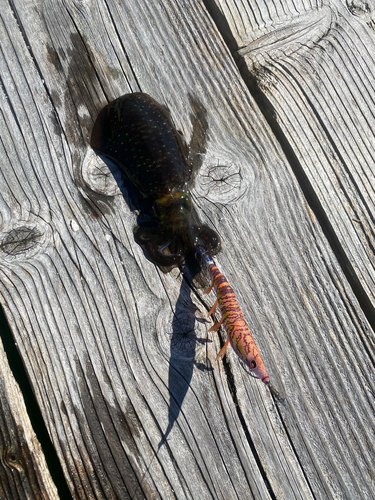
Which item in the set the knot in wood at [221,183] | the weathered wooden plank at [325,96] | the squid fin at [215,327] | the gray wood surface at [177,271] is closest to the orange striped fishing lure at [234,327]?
the squid fin at [215,327]

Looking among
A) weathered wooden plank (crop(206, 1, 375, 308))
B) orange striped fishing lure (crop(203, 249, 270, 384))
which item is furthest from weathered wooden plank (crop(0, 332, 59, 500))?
weathered wooden plank (crop(206, 1, 375, 308))

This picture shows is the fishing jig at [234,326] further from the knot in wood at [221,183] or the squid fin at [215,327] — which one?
the knot in wood at [221,183]

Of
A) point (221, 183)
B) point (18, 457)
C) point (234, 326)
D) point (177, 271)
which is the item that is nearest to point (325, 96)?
point (221, 183)

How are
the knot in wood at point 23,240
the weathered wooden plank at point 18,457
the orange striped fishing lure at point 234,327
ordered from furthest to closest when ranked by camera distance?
the knot in wood at point 23,240 → the weathered wooden plank at point 18,457 → the orange striped fishing lure at point 234,327

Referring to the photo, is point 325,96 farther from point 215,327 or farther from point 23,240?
point 23,240

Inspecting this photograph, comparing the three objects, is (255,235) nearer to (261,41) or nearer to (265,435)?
(265,435)

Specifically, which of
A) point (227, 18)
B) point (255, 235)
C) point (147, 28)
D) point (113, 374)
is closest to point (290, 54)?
point (227, 18)
